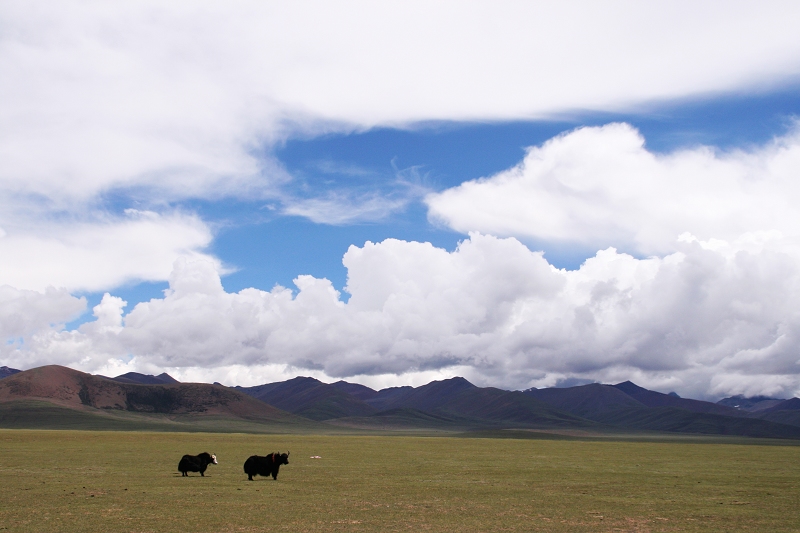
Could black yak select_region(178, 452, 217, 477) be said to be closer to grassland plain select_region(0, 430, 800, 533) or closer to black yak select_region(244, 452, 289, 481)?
grassland plain select_region(0, 430, 800, 533)

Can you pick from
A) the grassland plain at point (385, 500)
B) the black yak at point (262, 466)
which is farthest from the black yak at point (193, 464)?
the black yak at point (262, 466)

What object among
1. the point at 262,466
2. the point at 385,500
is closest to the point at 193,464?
the point at 262,466

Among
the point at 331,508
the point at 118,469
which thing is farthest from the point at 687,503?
the point at 118,469

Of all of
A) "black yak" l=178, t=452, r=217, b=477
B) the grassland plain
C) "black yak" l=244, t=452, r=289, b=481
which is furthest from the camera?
"black yak" l=178, t=452, r=217, b=477

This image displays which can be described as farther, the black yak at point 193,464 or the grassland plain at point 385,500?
the black yak at point 193,464

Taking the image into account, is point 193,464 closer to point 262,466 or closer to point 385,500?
point 262,466

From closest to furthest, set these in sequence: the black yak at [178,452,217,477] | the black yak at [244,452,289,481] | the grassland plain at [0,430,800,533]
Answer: the grassland plain at [0,430,800,533] → the black yak at [244,452,289,481] → the black yak at [178,452,217,477]

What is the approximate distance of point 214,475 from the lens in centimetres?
2992

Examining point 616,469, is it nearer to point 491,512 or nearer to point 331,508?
point 491,512

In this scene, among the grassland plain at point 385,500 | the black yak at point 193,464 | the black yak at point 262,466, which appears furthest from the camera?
the black yak at point 193,464

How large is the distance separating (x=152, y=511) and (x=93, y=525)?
246 centimetres

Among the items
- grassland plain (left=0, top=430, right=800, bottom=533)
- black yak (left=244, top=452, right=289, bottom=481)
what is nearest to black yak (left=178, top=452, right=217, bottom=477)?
grassland plain (left=0, top=430, right=800, bottom=533)

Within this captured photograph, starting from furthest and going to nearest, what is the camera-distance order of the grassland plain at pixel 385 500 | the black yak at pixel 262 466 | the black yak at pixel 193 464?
1. the black yak at pixel 193 464
2. the black yak at pixel 262 466
3. the grassland plain at pixel 385 500

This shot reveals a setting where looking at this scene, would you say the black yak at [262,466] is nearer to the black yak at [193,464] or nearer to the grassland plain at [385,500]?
the grassland plain at [385,500]
